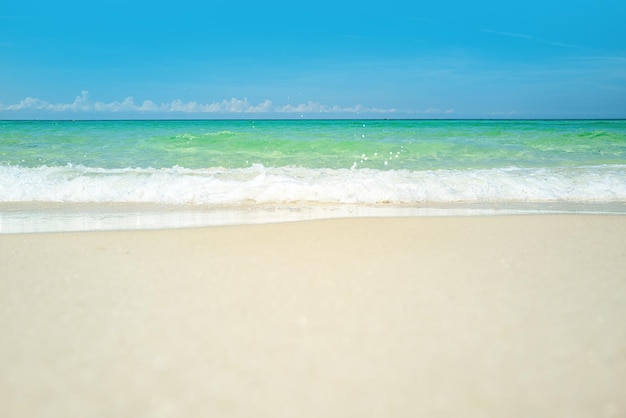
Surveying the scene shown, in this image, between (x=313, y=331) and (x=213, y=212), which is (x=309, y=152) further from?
(x=313, y=331)

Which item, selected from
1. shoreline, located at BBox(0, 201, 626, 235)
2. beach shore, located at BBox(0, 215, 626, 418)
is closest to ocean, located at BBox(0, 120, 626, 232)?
shoreline, located at BBox(0, 201, 626, 235)

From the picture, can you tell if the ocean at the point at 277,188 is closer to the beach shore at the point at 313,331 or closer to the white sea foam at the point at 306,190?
the white sea foam at the point at 306,190

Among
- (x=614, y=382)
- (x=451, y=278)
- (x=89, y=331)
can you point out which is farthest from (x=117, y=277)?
(x=614, y=382)

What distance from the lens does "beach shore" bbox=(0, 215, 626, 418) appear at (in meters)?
1.98

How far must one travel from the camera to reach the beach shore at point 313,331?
1980 mm

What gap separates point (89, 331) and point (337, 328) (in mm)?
1231

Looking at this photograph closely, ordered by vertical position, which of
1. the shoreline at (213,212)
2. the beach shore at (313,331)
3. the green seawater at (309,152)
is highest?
the green seawater at (309,152)

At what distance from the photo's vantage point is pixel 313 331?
8.29 feet

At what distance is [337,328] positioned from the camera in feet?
8.39

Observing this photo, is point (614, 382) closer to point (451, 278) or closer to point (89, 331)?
point (451, 278)

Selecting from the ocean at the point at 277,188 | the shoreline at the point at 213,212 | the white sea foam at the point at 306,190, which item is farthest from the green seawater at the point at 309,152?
the shoreline at the point at 213,212

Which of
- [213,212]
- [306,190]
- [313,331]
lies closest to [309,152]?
[306,190]

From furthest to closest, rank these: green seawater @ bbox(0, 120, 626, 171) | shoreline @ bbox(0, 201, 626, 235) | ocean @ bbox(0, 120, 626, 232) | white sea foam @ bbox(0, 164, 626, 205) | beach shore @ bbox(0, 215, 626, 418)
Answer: green seawater @ bbox(0, 120, 626, 171), white sea foam @ bbox(0, 164, 626, 205), ocean @ bbox(0, 120, 626, 232), shoreline @ bbox(0, 201, 626, 235), beach shore @ bbox(0, 215, 626, 418)

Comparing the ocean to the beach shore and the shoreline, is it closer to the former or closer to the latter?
the shoreline
